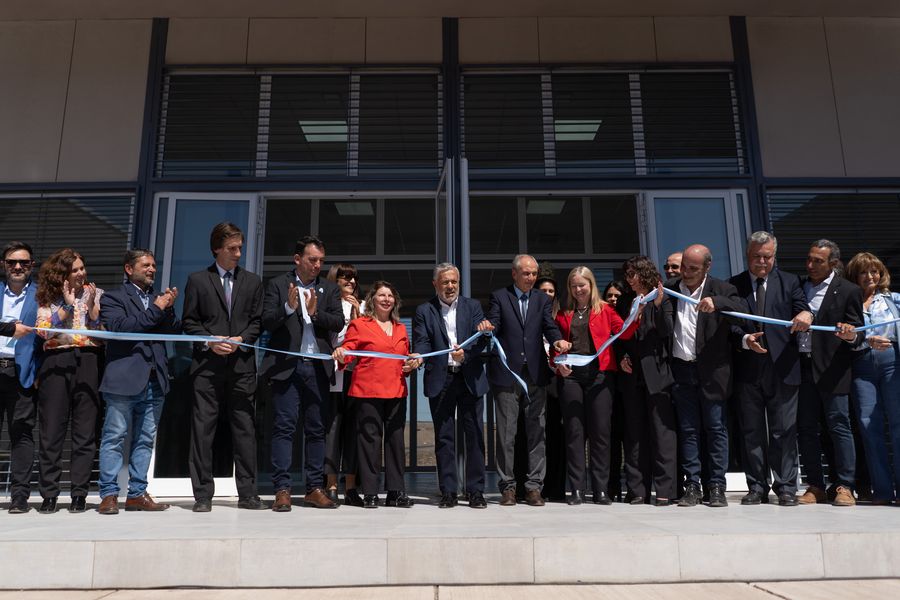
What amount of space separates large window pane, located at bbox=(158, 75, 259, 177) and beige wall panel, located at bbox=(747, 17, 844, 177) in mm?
4712

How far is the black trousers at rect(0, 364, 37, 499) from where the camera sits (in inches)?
169

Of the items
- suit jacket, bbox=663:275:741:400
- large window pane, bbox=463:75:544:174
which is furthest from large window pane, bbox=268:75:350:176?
suit jacket, bbox=663:275:741:400

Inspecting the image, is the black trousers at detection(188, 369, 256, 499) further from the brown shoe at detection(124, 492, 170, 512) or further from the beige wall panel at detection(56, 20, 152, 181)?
the beige wall panel at detection(56, 20, 152, 181)

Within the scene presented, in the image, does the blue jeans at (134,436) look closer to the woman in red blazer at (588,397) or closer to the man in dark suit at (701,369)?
the woman in red blazer at (588,397)

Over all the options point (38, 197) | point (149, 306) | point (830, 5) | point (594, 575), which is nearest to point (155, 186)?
point (38, 197)

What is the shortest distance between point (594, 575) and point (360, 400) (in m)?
2.12

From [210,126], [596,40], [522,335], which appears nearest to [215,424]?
[522,335]

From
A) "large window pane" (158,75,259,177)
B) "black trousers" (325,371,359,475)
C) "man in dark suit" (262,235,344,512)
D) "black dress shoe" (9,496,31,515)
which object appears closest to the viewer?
"black dress shoe" (9,496,31,515)

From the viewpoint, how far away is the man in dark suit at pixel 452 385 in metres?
4.38

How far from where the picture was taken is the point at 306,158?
20.8ft

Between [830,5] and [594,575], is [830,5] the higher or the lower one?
the higher one

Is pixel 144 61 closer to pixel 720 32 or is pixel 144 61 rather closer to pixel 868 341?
pixel 720 32

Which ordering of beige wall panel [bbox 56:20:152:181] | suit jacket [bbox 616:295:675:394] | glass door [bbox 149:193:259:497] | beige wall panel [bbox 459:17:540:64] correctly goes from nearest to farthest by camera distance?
1. suit jacket [bbox 616:295:675:394]
2. glass door [bbox 149:193:259:497]
3. beige wall panel [bbox 56:20:152:181]
4. beige wall panel [bbox 459:17:540:64]

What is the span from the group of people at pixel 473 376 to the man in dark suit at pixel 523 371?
0.04 ft
